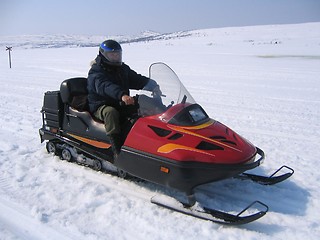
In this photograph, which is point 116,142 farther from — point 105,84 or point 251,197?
point 251,197

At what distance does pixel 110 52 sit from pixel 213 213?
223 centimetres

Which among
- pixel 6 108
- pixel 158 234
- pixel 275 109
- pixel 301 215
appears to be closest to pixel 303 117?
pixel 275 109

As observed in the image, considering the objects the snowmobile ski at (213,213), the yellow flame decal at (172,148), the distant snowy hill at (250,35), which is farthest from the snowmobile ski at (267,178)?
the distant snowy hill at (250,35)

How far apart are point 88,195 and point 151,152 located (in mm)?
869

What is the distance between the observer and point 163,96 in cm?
388

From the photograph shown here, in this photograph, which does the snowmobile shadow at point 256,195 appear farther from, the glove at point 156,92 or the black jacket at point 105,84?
the black jacket at point 105,84

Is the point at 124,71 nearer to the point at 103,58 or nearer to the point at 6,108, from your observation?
the point at 103,58

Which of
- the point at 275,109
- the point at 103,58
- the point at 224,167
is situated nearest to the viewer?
the point at 224,167

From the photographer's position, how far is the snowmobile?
3.22 meters

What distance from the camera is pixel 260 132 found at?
19.8 feet

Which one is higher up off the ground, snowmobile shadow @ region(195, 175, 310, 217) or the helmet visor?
the helmet visor

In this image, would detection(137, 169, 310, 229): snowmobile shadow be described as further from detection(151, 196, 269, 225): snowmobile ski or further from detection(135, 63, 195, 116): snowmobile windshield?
detection(135, 63, 195, 116): snowmobile windshield

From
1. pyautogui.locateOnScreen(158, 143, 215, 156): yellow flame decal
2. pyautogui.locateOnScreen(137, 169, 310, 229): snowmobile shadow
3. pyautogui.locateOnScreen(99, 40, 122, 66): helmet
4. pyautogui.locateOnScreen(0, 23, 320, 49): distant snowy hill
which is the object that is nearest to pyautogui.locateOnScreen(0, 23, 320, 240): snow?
pyautogui.locateOnScreen(137, 169, 310, 229): snowmobile shadow

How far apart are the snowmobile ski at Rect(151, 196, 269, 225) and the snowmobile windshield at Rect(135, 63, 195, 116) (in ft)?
3.27
